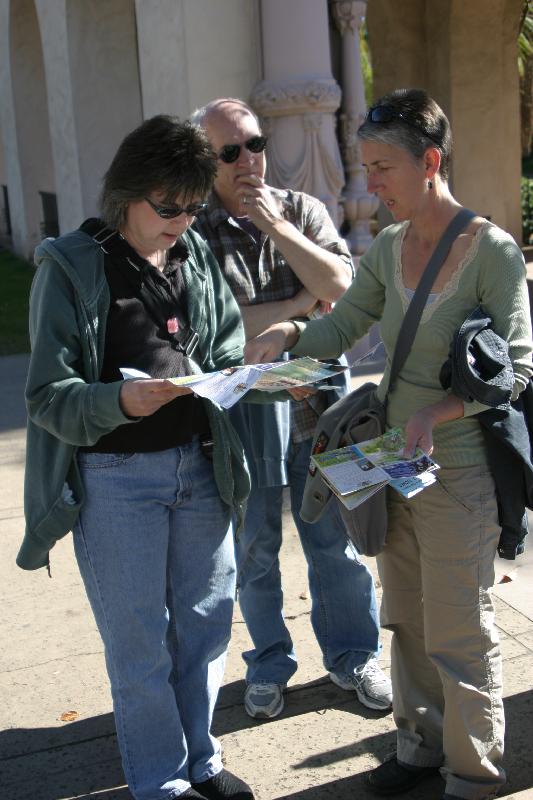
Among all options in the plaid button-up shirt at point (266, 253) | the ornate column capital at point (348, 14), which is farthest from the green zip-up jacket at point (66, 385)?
the ornate column capital at point (348, 14)

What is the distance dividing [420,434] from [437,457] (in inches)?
8.8

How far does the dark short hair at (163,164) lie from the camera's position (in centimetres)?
270

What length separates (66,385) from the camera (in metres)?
2.67

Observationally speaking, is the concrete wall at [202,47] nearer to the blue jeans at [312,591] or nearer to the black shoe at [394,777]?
the blue jeans at [312,591]

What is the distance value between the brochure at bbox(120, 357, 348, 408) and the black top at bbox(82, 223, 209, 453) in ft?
0.31

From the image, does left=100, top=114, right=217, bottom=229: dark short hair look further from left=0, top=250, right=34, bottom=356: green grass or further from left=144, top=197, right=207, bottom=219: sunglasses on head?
left=0, top=250, right=34, bottom=356: green grass

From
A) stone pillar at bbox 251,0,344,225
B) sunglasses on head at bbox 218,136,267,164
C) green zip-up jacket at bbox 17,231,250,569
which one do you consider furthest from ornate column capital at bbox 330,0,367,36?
green zip-up jacket at bbox 17,231,250,569

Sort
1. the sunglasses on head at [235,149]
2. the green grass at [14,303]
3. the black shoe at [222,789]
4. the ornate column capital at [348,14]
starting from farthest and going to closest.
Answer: the green grass at [14,303] → the ornate column capital at [348,14] → the sunglasses on head at [235,149] → the black shoe at [222,789]

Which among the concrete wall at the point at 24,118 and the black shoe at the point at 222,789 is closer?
the black shoe at the point at 222,789

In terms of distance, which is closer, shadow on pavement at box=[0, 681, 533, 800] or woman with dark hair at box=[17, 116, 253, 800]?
woman with dark hair at box=[17, 116, 253, 800]

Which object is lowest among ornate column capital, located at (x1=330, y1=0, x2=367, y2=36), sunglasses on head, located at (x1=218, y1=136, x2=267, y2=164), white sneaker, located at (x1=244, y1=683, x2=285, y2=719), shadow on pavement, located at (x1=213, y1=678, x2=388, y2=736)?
shadow on pavement, located at (x1=213, y1=678, x2=388, y2=736)

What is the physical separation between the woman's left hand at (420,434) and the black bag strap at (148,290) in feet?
2.14

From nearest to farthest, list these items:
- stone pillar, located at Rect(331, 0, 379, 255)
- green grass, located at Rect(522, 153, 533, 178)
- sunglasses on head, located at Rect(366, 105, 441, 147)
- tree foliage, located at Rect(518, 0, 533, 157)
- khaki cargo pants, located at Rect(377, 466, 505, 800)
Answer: sunglasses on head, located at Rect(366, 105, 441, 147) → khaki cargo pants, located at Rect(377, 466, 505, 800) → stone pillar, located at Rect(331, 0, 379, 255) → tree foliage, located at Rect(518, 0, 533, 157) → green grass, located at Rect(522, 153, 533, 178)

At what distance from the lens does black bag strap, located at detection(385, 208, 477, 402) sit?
279cm
